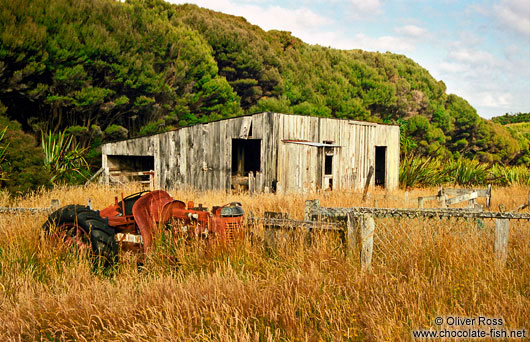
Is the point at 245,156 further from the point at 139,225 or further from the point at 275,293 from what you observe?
the point at 275,293

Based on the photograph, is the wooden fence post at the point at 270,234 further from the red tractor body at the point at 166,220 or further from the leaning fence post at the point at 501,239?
the leaning fence post at the point at 501,239

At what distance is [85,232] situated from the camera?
17.6 feet

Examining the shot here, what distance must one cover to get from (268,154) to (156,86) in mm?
11300

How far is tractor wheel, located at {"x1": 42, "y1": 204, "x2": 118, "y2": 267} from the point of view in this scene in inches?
208

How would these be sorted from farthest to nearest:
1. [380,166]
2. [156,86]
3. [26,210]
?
1. [156,86]
2. [380,166]
3. [26,210]

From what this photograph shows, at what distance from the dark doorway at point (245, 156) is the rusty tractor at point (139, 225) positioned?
526 inches

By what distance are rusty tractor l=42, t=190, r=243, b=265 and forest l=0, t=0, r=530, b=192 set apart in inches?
266

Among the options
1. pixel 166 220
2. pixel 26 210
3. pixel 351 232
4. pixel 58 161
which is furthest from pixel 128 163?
pixel 351 232

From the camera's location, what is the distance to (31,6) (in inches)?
690

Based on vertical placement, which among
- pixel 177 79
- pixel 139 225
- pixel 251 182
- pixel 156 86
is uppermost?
pixel 177 79

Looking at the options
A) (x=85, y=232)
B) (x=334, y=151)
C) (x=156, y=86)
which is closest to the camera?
(x=85, y=232)

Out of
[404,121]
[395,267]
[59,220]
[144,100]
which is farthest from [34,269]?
[404,121]

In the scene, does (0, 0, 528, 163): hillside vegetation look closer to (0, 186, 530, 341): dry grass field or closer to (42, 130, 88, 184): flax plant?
(42, 130, 88, 184): flax plant

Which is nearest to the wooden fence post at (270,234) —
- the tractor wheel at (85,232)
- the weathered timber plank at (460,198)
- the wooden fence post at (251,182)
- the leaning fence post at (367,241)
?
the leaning fence post at (367,241)
